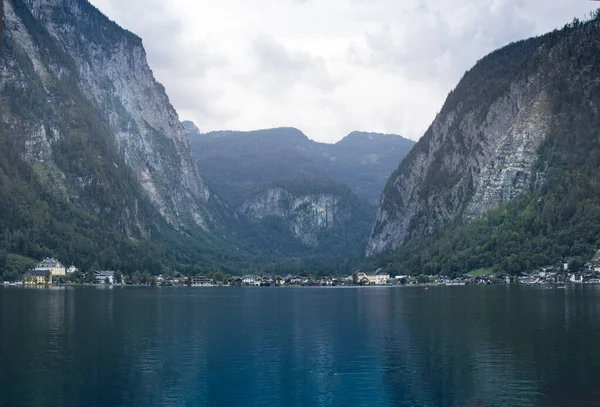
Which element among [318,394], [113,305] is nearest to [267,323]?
[113,305]

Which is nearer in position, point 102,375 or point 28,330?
point 102,375

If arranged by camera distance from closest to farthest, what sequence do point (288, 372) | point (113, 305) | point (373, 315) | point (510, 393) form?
point (510, 393), point (288, 372), point (373, 315), point (113, 305)

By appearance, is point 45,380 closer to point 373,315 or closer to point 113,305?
point 373,315

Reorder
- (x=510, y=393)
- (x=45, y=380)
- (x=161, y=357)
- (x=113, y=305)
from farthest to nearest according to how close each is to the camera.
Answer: (x=113, y=305)
(x=161, y=357)
(x=45, y=380)
(x=510, y=393)

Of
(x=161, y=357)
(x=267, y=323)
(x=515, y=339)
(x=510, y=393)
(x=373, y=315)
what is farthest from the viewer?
(x=373, y=315)

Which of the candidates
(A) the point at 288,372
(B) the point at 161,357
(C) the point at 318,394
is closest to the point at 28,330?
(B) the point at 161,357

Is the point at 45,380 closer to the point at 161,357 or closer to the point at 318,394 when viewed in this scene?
the point at 161,357
